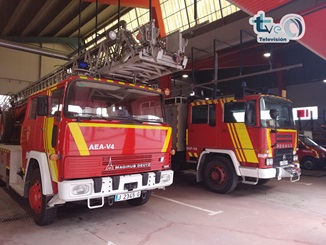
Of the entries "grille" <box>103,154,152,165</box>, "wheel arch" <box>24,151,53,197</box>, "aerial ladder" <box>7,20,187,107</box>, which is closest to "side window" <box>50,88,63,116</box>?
"aerial ladder" <box>7,20,187,107</box>

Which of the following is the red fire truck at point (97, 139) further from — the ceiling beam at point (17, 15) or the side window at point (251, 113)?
the ceiling beam at point (17, 15)

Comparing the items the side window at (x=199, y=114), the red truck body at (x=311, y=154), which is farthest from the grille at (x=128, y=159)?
the red truck body at (x=311, y=154)

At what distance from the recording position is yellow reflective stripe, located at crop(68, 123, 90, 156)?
3.66 metres

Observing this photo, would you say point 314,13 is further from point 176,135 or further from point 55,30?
point 55,30

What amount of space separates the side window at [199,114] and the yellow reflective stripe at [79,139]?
4.03m

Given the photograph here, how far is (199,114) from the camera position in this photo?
289 inches

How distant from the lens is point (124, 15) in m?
17.4

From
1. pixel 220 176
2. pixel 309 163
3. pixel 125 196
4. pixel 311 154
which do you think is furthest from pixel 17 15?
pixel 309 163

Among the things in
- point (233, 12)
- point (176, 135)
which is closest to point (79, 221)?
point (176, 135)

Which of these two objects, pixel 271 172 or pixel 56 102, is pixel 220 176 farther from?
pixel 56 102

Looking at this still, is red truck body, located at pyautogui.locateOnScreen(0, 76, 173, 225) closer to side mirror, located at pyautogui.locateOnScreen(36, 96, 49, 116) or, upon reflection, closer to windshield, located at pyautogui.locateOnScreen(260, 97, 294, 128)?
side mirror, located at pyautogui.locateOnScreen(36, 96, 49, 116)

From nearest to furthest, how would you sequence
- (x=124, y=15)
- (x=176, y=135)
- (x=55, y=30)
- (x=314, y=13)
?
(x=314, y=13) < (x=176, y=135) < (x=124, y=15) < (x=55, y=30)

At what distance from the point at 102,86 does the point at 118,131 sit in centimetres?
76

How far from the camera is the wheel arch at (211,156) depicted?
634 centimetres
